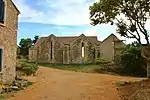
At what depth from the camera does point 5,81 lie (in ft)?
70.6

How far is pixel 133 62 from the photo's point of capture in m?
40.7

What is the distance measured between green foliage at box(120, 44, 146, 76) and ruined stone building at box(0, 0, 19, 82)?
2121 centimetres

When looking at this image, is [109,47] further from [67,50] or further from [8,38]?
[8,38]

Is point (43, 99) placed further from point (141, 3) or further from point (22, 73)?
point (22, 73)

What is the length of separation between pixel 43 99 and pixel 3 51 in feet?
21.6

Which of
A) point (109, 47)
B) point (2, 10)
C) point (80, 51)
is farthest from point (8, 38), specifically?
point (80, 51)

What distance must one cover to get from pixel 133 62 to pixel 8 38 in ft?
73.9

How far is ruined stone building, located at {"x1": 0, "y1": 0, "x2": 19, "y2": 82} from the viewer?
68.8ft

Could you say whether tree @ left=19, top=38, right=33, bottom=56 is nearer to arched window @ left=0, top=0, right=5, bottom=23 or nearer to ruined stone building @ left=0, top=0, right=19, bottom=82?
ruined stone building @ left=0, top=0, right=19, bottom=82

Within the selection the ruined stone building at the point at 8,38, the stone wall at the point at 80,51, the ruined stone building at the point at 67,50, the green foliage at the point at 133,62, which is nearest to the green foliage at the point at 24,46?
the ruined stone building at the point at 67,50

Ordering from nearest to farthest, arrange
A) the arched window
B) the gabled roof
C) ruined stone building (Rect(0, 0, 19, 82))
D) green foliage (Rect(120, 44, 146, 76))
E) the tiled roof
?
the arched window → ruined stone building (Rect(0, 0, 19, 82)) → green foliage (Rect(120, 44, 146, 76)) → the tiled roof → the gabled roof

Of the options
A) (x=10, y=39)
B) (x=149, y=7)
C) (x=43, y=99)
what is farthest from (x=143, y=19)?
(x=43, y=99)

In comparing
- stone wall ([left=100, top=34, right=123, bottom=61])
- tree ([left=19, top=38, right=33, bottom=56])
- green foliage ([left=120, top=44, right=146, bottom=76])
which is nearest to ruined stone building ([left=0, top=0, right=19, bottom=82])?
green foliage ([left=120, top=44, right=146, bottom=76])

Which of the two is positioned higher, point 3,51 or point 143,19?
point 143,19
